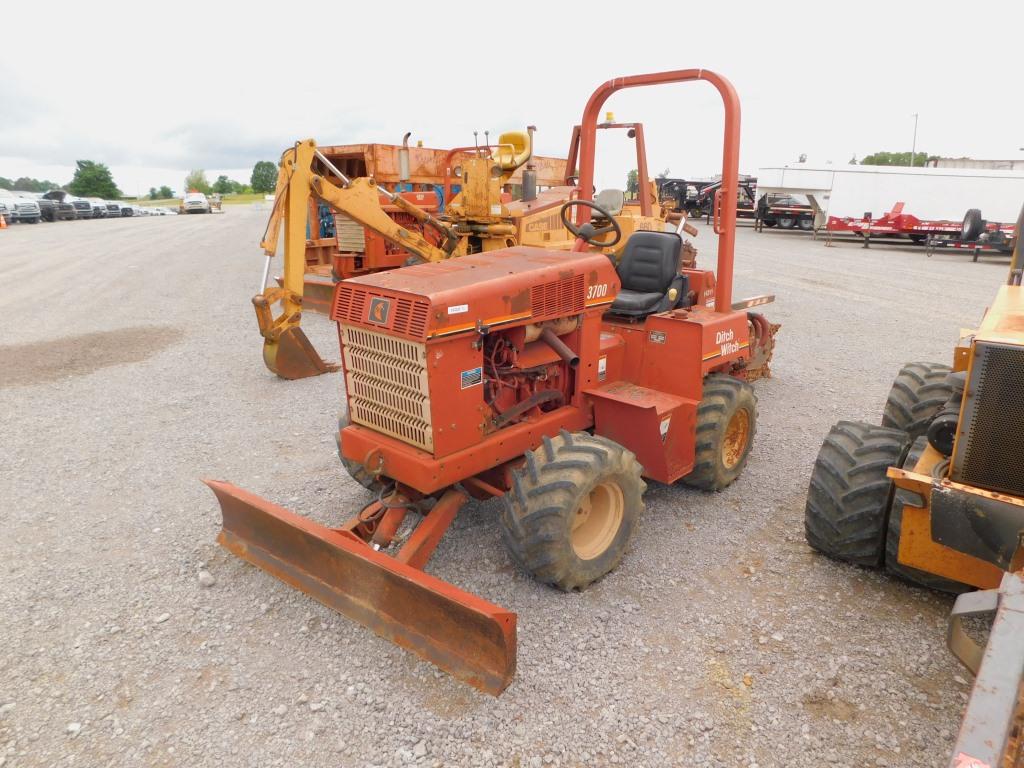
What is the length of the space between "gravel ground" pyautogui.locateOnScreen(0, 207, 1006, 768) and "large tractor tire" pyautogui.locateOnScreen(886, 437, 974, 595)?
0.13 metres

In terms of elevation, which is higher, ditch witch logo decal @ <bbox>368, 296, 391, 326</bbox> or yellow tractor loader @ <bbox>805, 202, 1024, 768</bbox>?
ditch witch logo decal @ <bbox>368, 296, 391, 326</bbox>

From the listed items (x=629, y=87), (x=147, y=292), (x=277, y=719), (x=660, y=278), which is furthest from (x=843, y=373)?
(x=147, y=292)

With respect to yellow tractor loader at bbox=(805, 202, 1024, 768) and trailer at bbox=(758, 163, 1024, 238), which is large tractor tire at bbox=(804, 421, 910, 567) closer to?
yellow tractor loader at bbox=(805, 202, 1024, 768)

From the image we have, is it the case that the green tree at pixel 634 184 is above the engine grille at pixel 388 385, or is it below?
above

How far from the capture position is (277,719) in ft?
9.09

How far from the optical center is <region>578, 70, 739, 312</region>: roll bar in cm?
439

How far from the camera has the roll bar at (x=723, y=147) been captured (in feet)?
14.4

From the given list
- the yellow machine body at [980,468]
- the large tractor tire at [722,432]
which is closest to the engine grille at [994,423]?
the yellow machine body at [980,468]

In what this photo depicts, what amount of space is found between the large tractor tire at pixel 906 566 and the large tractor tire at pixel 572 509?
1.24m

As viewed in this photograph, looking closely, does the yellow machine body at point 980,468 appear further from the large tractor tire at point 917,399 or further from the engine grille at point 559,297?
the engine grille at point 559,297

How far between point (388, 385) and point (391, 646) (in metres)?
1.27

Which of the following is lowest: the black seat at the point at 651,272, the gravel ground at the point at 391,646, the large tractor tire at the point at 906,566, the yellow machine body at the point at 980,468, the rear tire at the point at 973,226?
the gravel ground at the point at 391,646

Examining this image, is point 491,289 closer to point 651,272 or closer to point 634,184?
point 651,272

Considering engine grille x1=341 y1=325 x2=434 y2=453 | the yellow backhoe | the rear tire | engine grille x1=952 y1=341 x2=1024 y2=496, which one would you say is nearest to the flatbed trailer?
the yellow backhoe
